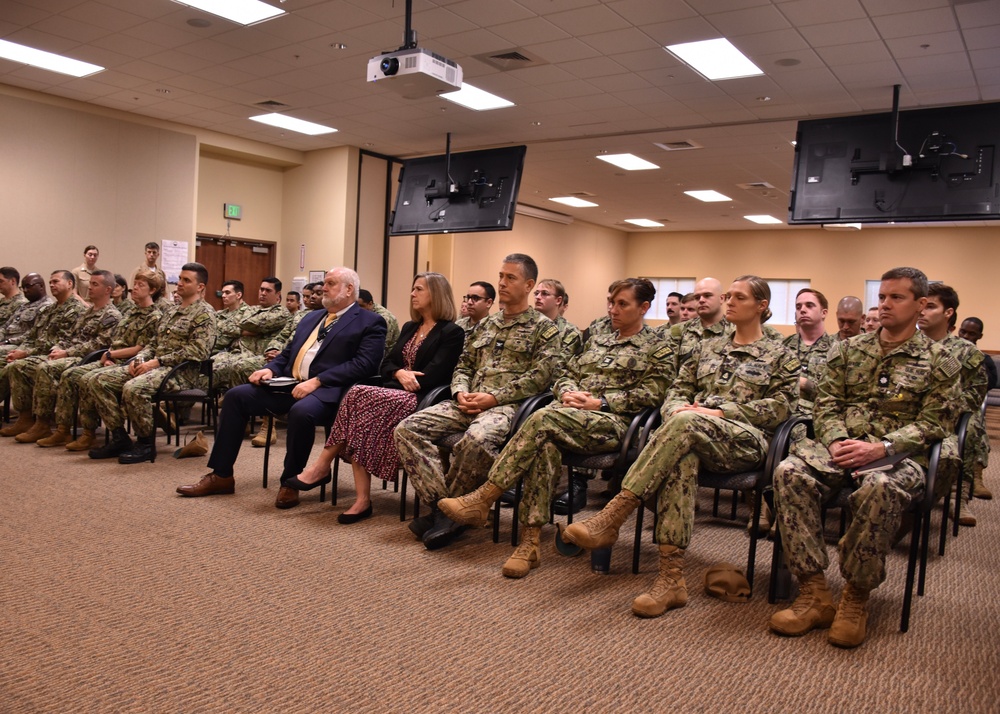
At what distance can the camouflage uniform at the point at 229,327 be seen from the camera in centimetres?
659

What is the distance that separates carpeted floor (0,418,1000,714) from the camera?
218 cm

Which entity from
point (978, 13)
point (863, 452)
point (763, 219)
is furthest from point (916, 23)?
point (763, 219)

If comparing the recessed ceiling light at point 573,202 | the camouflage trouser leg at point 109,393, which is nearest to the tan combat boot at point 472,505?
the camouflage trouser leg at point 109,393

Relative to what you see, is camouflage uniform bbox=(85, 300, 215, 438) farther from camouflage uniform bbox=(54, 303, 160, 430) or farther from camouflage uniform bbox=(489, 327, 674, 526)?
camouflage uniform bbox=(489, 327, 674, 526)

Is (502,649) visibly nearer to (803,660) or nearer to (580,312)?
(803,660)

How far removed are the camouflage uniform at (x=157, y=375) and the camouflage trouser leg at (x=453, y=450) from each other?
224cm

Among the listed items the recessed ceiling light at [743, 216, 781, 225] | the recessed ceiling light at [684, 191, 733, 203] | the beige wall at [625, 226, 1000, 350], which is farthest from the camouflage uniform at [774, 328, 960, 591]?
the beige wall at [625, 226, 1000, 350]

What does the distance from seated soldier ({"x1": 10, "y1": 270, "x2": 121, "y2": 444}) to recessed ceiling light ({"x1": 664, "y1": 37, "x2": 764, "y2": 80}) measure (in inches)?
198

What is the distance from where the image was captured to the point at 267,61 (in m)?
7.19

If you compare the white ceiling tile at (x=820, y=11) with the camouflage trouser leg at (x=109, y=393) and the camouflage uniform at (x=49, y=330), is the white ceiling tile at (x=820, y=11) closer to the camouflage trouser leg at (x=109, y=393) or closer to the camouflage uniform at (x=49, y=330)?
the camouflage trouser leg at (x=109, y=393)

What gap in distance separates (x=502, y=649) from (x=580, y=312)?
15.6m

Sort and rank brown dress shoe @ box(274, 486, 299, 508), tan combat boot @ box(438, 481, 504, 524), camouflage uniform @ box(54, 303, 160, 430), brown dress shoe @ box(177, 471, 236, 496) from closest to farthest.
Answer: tan combat boot @ box(438, 481, 504, 524)
brown dress shoe @ box(274, 486, 299, 508)
brown dress shoe @ box(177, 471, 236, 496)
camouflage uniform @ box(54, 303, 160, 430)

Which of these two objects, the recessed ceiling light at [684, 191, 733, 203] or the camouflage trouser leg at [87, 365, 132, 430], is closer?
the camouflage trouser leg at [87, 365, 132, 430]

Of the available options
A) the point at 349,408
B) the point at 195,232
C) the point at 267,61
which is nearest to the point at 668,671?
the point at 349,408
